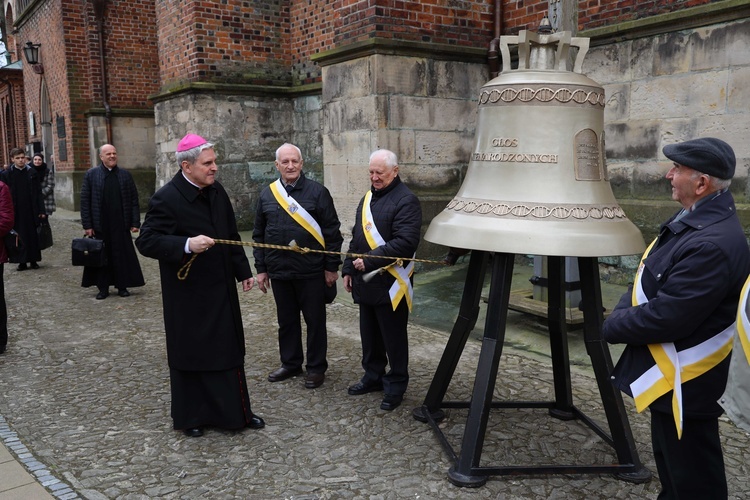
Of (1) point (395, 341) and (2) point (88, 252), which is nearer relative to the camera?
(1) point (395, 341)

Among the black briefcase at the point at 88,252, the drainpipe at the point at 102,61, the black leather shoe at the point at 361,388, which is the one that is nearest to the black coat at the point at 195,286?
the black leather shoe at the point at 361,388

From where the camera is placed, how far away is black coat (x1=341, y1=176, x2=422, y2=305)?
3.99 metres

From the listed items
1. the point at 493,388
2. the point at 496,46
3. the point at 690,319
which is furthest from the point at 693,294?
the point at 496,46

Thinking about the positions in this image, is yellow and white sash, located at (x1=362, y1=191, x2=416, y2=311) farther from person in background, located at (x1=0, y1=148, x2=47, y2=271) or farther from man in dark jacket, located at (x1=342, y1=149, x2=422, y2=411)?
person in background, located at (x1=0, y1=148, x2=47, y2=271)

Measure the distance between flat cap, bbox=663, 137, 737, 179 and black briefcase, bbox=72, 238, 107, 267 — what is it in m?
6.49

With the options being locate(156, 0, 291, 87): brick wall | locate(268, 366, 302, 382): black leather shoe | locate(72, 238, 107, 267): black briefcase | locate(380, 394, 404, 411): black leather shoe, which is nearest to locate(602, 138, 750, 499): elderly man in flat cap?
locate(380, 394, 404, 411): black leather shoe

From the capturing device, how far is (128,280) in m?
7.64

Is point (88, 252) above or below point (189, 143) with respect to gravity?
below

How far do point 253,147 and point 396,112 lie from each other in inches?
189

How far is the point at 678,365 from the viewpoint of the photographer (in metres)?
2.32

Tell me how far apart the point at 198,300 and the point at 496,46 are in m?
5.51

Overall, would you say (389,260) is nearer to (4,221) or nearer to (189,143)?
(189,143)

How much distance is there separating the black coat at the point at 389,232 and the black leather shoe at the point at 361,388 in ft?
2.03

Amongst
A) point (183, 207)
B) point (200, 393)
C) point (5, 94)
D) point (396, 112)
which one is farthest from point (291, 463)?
point (5, 94)
